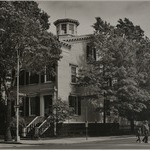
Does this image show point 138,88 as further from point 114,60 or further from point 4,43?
point 4,43

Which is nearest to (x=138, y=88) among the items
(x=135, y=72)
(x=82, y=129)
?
(x=135, y=72)

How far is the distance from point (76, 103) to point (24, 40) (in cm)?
1447

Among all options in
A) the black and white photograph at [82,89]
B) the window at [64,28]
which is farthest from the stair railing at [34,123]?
the window at [64,28]

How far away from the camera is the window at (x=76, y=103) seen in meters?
42.5

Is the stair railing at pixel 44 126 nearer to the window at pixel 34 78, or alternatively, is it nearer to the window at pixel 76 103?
the window at pixel 76 103

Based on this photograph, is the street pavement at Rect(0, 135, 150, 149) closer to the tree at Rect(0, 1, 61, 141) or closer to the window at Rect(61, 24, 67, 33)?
the tree at Rect(0, 1, 61, 141)

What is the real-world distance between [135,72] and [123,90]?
2.80m

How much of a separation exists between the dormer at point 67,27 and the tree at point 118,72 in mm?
4978

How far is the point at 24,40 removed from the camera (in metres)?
30.7

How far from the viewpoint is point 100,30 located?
44.3 m

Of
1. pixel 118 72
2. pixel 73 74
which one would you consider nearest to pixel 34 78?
pixel 73 74

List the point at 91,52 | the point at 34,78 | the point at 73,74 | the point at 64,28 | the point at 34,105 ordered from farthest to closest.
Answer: the point at 64,28 < the point at 91,52 < the point at 73,74 < the point at 34,78 < the point at 34,105

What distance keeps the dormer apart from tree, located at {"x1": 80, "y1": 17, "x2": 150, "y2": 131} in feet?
16.3

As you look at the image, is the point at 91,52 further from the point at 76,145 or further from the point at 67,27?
the point at 76,145
